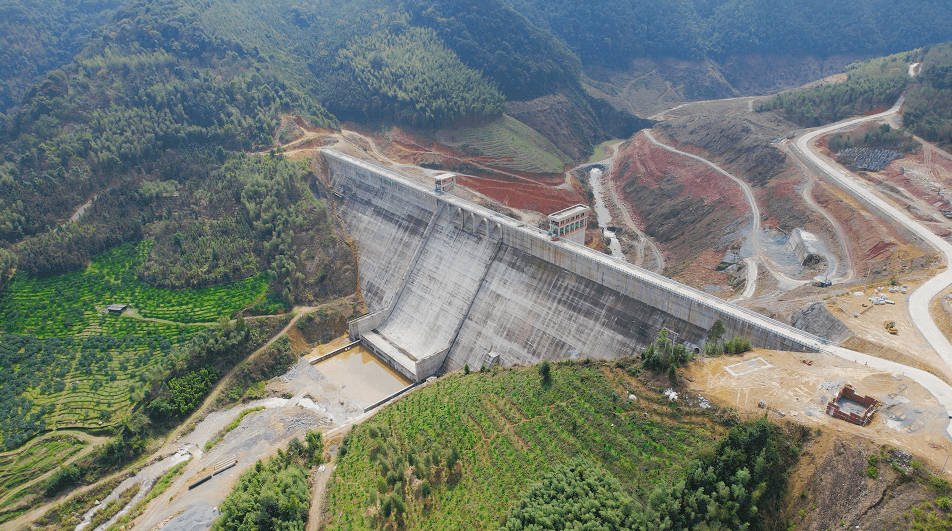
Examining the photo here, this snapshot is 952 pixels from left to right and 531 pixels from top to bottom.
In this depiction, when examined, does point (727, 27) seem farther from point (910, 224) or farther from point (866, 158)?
point (910, 224)

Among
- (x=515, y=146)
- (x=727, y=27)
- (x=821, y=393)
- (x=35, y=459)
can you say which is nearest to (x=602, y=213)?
(x=515, y=146)

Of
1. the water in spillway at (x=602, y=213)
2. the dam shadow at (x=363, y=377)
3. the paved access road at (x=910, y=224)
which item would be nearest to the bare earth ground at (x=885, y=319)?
the paved access road at (x=910, y=224)

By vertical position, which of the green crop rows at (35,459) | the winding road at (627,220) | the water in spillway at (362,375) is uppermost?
the winding road at (627,220)

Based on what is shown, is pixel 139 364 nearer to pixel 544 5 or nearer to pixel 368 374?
pixel 368 374

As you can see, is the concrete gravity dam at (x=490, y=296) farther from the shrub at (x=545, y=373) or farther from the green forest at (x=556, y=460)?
the shrub at (x=545, y=373)

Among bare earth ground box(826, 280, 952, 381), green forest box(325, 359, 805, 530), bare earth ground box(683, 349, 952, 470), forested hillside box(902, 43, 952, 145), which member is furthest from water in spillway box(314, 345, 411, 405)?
forested hillside box(902, 43, 952, 145)

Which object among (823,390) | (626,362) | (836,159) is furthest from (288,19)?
(823,390)
